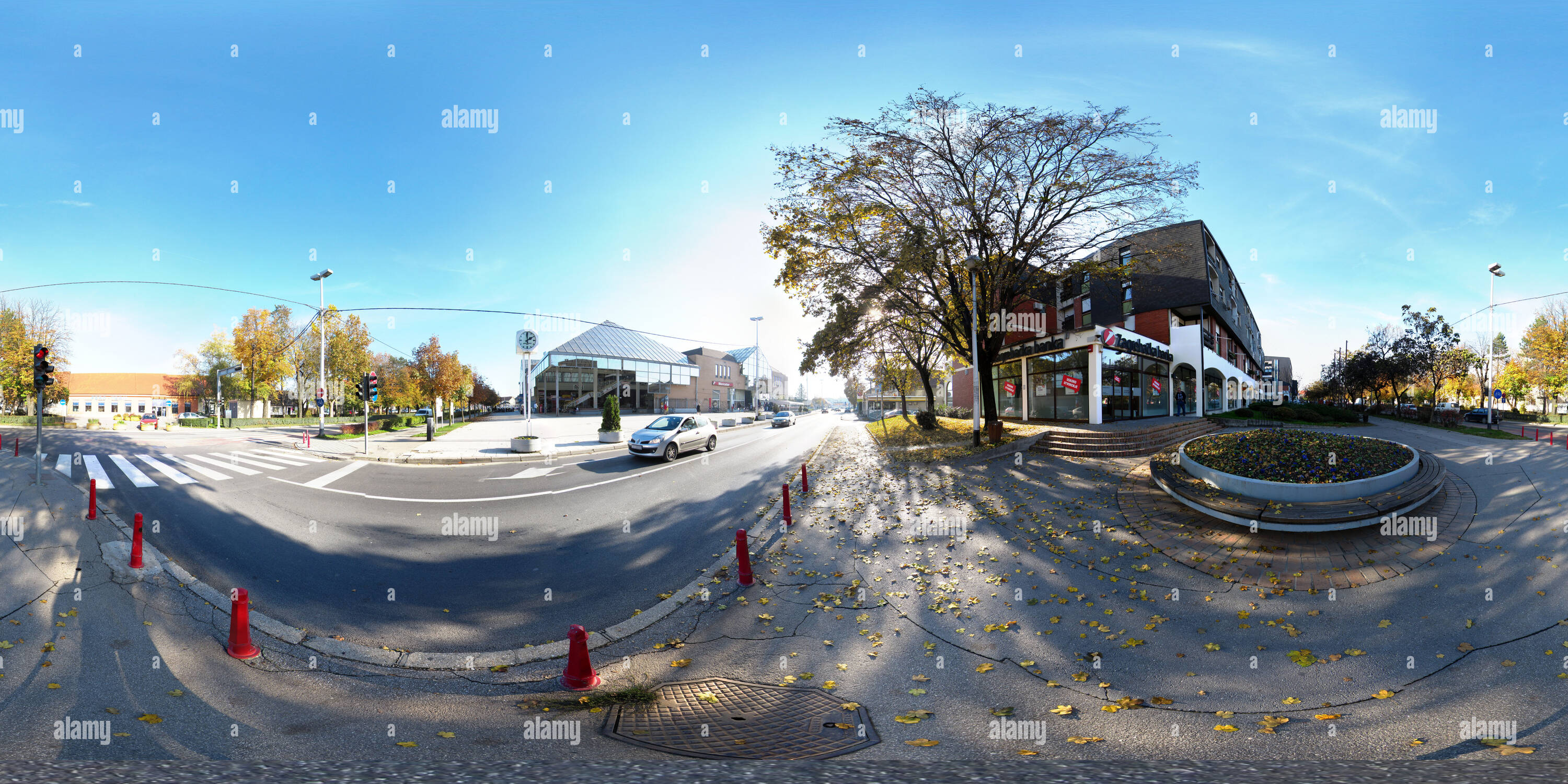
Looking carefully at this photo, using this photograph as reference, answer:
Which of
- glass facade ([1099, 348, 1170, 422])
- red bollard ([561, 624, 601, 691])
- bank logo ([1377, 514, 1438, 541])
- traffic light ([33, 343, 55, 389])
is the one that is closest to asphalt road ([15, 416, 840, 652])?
red bollard ([561, 624, 601, 691])

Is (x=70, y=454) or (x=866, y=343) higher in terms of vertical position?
(x=866, y=343)

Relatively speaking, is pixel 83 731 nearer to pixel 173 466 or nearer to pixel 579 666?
pixel 579 666

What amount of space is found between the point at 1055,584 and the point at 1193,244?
110 feet

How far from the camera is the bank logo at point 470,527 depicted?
897cm

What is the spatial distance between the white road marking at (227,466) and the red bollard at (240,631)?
12067 millimetres

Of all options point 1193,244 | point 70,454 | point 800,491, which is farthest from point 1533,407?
point 70,454

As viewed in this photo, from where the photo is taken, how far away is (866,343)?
2156 cm

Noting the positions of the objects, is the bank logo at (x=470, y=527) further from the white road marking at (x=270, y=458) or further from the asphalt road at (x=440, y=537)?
the white road marking at (x=270, y=458)

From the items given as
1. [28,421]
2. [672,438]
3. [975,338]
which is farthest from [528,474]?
[28,421]

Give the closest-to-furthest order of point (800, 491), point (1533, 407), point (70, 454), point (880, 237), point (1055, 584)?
point (1055, 584), point (800, 491), point (70, 454), point (880, 237), point (1533, 407)

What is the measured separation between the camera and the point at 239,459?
645 inches

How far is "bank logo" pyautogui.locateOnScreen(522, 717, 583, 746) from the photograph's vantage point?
371 cm

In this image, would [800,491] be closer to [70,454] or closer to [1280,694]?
[1280,694]

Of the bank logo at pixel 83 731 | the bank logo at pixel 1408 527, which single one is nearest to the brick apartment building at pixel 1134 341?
the bank logo at pixel 1408 527
